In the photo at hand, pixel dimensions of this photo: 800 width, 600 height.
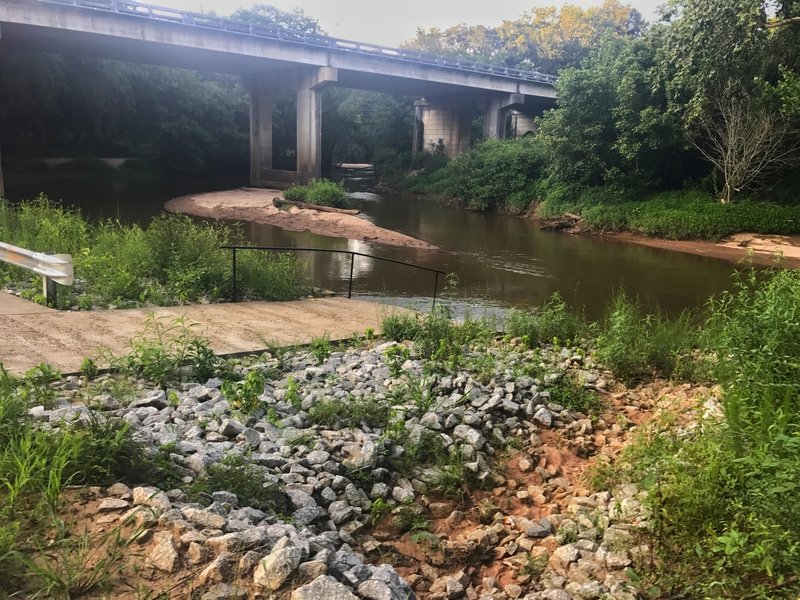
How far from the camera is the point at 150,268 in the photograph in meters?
11.8

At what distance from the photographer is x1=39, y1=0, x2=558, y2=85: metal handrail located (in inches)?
1231

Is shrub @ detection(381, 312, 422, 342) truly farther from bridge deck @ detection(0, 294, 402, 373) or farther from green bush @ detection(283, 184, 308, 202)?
green bush @ detection(283, 184, 308, 202)

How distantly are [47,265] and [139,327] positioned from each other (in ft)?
5.63

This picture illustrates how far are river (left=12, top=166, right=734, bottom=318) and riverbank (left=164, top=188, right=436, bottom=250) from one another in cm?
100

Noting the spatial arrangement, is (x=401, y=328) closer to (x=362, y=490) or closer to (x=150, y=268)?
(x=362, y=490)

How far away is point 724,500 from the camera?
475 cm

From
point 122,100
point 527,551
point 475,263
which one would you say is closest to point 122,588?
point 527,551

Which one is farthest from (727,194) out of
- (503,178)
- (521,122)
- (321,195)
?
(521,122)

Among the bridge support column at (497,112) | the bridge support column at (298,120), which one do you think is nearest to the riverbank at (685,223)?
the bridge support column at (298,120)

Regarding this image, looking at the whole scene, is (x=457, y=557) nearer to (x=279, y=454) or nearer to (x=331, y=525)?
(x=331, y=525)

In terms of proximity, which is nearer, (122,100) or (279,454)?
(279,454)

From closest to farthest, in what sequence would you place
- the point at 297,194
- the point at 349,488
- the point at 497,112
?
1. the point at 349,488
2. the point at 297,194
3. the point at 497,112

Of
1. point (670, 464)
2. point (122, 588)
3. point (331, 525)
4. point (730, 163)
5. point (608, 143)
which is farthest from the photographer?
point (608, 143)

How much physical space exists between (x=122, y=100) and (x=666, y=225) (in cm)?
3696
